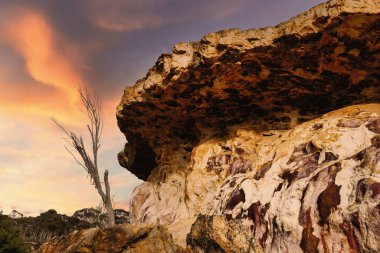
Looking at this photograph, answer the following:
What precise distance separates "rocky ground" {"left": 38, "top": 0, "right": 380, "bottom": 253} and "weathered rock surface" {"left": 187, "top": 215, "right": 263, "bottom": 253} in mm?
19

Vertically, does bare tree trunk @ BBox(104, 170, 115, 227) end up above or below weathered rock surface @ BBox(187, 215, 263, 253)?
above

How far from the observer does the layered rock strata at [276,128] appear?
6375 mm

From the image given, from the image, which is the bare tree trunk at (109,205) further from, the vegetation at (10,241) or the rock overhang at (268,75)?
the vegetation at (10,241)

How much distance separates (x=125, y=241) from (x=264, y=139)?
560 centimetres

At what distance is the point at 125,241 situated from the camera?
5914 millimetres

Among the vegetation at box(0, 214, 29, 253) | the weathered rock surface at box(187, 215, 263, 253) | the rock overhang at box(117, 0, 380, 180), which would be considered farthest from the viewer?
the vegetation at box(0, 214, 29, 253)

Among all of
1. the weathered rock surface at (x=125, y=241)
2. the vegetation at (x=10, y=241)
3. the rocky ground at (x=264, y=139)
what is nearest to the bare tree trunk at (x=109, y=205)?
the rocky ground at (x=264, y=139)

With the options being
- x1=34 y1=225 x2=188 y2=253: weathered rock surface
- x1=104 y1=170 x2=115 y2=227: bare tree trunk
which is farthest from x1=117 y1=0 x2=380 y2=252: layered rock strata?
x1=34 y1=225 x2=188 y2=253: weathered rock surface

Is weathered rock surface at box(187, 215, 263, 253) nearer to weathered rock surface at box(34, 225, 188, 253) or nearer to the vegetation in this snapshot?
weathered rock surface at box(34, 225, 188, 253)

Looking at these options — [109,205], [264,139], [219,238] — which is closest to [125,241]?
[219,238]

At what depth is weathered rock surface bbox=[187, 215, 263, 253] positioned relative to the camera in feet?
18.9

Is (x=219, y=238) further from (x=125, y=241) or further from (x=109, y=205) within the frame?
(x=109, y=205)

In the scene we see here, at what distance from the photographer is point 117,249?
5.84 metres

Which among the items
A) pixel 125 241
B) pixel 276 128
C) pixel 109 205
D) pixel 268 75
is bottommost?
pixel 125 241
